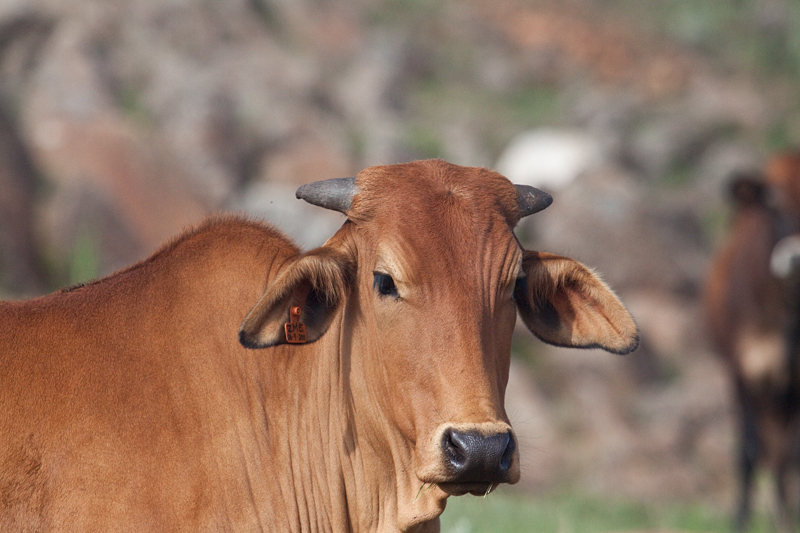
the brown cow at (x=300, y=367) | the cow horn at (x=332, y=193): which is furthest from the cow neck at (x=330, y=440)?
the cow horn at (x=332, y=193)

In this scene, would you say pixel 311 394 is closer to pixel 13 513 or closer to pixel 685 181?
pixel 13 513

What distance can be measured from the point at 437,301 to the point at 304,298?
58 cm

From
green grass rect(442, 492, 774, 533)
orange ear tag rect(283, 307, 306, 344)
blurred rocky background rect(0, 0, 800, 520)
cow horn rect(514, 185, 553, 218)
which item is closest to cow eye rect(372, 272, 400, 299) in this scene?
orange ear tag rect(283, 307, 306, 344)

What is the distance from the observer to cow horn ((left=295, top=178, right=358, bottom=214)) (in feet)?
12.7

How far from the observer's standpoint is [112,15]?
19250 millimetres

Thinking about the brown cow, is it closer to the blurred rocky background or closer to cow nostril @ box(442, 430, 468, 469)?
cow nostril @ box(442, 430, 468, 469)

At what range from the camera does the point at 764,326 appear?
10461 mm

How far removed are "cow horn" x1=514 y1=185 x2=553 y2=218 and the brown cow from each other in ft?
0.03

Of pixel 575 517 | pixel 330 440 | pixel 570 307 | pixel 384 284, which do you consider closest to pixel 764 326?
pixel 575 517

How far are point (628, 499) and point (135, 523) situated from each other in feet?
32.3

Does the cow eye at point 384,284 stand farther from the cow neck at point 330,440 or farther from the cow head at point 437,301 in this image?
the cow neck at point 330,440

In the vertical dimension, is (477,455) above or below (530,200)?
below

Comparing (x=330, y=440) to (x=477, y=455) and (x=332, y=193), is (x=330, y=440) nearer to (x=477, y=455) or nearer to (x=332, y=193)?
(x=477, y=455)

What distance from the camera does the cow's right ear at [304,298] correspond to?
3.56 meters
